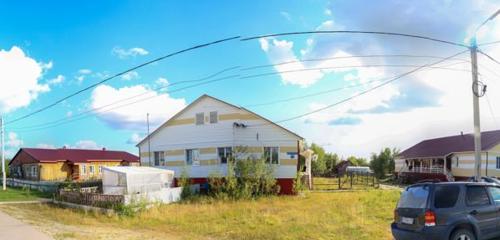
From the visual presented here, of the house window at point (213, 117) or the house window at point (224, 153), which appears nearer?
the house window at point (224, 153)

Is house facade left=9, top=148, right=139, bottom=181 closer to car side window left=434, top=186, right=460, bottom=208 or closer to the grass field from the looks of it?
the grass field

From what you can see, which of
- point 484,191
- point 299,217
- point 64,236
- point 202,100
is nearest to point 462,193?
point 484,191

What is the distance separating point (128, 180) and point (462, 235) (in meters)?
19.5

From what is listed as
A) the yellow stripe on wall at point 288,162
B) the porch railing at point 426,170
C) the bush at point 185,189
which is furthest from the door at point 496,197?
the porch railing at point 426,170

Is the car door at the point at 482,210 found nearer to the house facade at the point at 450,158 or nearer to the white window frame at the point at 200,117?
the white window frame at the point at 200,117

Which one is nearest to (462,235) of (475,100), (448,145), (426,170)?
(475,100)

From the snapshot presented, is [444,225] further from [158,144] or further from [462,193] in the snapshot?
[158,144]

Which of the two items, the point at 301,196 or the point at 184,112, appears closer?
the point at 301,196

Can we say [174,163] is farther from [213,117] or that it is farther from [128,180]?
[128,180]

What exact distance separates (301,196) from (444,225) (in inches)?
737

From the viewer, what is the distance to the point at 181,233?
14.4 m

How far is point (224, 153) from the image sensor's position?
29.6 meters

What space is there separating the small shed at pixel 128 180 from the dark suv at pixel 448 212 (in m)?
17.0

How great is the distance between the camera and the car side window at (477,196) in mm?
9736
